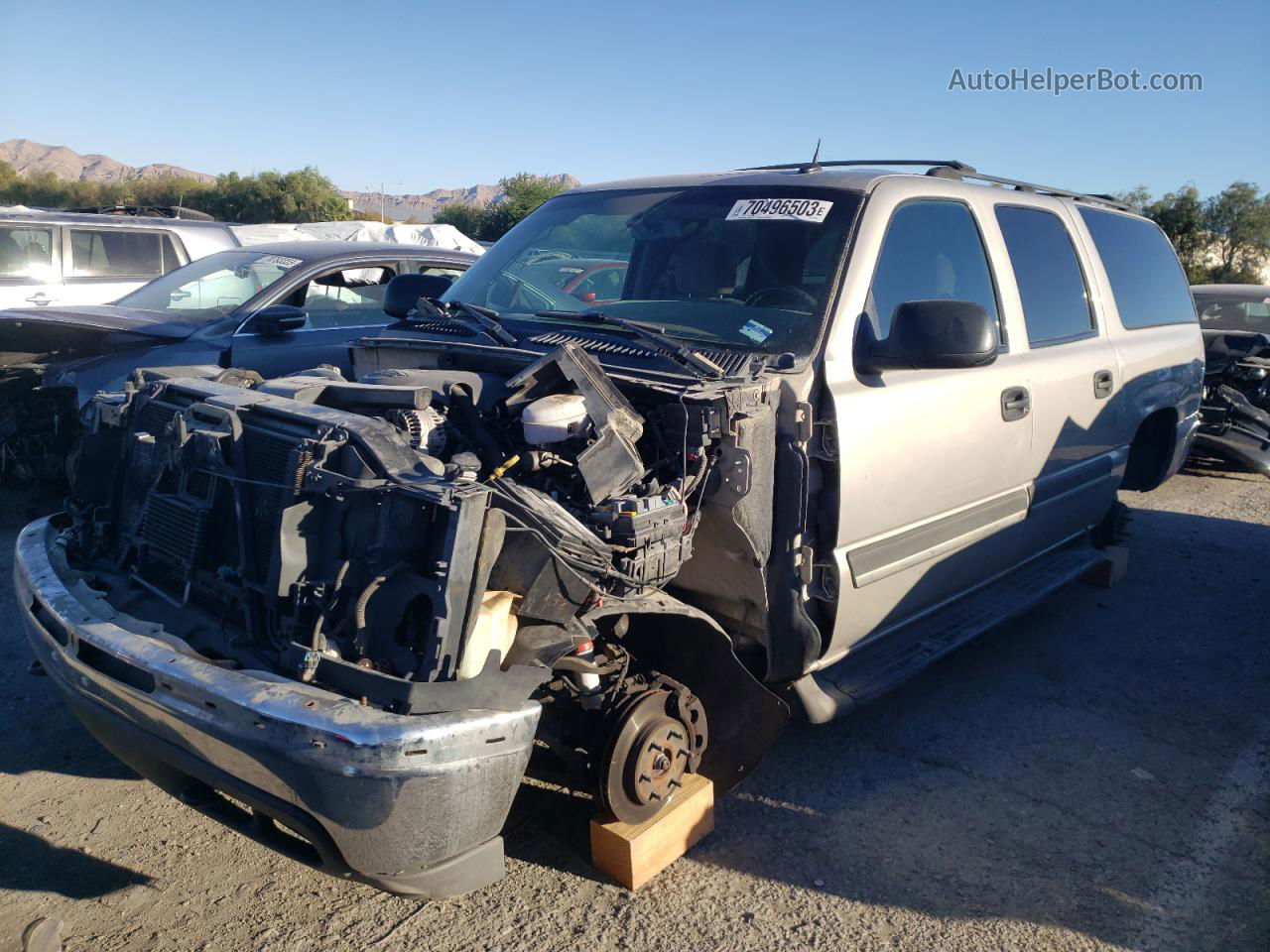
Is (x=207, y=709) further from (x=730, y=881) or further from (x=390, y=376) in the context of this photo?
(x=730, y=881)

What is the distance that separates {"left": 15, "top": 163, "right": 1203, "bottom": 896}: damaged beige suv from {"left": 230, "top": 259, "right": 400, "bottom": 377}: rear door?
6.81 feet

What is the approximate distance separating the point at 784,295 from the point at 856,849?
6.37 feet

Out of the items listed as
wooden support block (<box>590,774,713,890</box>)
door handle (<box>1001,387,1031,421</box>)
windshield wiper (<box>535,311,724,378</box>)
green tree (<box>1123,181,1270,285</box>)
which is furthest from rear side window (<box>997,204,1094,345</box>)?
green tree (<box>1123,181,1270,285</box>)

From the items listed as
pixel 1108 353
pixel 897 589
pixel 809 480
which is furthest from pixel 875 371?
pixel 1108 353

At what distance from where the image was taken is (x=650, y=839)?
2.97 metres

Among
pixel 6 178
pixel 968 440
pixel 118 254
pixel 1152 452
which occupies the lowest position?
pixel 1152 452

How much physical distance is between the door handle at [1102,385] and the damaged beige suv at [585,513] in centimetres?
6

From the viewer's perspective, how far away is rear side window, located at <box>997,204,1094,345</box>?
4266mm

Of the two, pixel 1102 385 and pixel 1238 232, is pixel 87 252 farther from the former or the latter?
pixel 1238 232

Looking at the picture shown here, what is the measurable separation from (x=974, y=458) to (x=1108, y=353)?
4.94 feet

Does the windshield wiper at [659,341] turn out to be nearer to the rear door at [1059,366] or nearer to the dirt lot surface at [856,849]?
the dirt lot surface at [856,849]

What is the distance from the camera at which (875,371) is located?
337cm

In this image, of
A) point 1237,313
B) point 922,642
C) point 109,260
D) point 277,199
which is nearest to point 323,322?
point 109,260

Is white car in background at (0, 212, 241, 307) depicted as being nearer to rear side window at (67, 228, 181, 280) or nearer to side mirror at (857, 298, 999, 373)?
rear side window at (67, 228, 181, 280)
